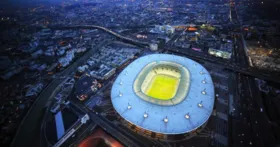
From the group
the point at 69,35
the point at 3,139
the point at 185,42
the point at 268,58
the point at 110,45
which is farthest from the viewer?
the point at 69,35

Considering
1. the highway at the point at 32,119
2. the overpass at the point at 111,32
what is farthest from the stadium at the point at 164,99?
the overpass at the point at 111,32

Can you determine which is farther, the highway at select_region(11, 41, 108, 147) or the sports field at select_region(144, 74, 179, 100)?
the sports field at select_region(144, 74, 179, 100)

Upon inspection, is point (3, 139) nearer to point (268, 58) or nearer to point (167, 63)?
point (167, 63)

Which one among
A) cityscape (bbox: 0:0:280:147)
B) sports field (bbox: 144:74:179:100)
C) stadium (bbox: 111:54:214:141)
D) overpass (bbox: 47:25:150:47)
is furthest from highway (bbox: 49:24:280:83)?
sports field (bbox: 144:74:179:100)

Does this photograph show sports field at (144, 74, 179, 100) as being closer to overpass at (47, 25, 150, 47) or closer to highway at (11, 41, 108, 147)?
highway at (11, 41, 108, 147)

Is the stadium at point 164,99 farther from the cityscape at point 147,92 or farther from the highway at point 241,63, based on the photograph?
the highway at point 241,63

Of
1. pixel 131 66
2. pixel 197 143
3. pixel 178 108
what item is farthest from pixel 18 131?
pixel 197 143
